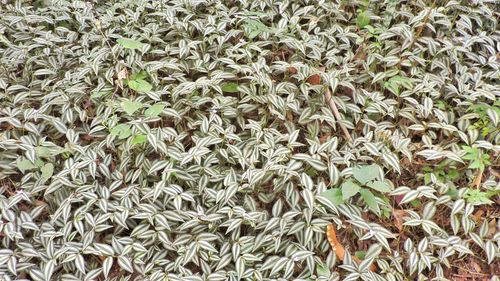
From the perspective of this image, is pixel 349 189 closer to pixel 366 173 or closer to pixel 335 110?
pixel 366 173

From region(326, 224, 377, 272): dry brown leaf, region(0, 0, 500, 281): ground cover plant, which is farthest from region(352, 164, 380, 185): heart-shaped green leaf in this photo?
region(326, 224, 377, 272): dry brown leaf

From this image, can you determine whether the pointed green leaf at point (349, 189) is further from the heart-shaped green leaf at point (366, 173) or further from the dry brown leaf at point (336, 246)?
the dry brown leaf at point (336, 246)

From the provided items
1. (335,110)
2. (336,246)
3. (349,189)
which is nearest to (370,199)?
(349,189)

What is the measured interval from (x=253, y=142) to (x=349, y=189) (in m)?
0.65

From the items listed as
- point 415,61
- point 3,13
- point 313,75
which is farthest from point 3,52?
point 415,61

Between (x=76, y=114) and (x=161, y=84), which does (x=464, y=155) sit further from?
(x=76, y=114)

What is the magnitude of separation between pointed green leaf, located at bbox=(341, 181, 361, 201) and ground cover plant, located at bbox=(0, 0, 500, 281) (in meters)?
0.01

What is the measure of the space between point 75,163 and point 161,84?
0.82 m

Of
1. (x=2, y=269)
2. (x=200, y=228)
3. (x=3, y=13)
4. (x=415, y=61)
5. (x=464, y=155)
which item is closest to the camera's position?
(x=2, y=269)

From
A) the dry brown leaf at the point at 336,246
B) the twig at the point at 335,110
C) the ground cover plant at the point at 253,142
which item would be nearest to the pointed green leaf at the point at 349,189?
the ground cover plant at the point at 253,142

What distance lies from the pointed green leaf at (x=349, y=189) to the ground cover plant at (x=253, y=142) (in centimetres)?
1

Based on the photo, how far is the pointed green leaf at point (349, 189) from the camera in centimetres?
223

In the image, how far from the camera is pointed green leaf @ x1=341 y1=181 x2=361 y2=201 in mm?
2229

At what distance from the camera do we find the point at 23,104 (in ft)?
9.30
